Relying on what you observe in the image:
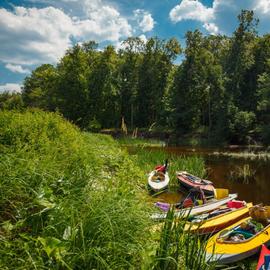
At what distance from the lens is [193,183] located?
12156 mm

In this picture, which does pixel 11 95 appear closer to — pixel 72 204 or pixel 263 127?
pixel 263 127

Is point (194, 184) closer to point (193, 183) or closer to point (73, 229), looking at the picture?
point (193, 183)

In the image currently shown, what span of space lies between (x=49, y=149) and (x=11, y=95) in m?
77.0

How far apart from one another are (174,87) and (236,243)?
3843 cm

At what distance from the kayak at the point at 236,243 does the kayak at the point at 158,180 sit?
4.73m

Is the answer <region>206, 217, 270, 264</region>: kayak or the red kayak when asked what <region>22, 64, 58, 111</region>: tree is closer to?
<region>206, 217, 270, 264</region>: kayak

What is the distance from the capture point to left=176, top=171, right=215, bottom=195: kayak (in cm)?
1150

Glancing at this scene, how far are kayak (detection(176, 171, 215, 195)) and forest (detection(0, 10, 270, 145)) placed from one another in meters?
21.2

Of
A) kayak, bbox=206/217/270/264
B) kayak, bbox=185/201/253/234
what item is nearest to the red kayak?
kayak, bbox=206/217/270/264

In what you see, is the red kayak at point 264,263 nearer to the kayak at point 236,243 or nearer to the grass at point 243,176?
the kayak at point 236,243

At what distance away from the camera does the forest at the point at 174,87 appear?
36.4m

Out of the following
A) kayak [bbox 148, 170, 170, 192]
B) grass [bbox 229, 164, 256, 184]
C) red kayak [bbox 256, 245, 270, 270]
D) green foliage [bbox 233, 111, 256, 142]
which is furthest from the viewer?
green foliage [bbox 233, 111, 256, 142]

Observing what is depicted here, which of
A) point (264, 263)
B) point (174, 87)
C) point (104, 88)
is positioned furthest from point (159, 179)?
point (104, 88)

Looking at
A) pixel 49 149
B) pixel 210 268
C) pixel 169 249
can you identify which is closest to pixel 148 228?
pixel 169 249
